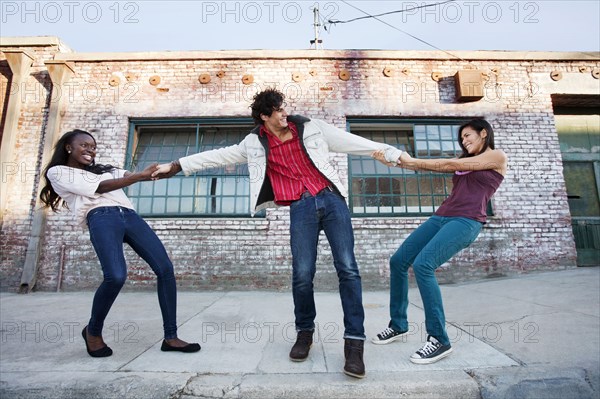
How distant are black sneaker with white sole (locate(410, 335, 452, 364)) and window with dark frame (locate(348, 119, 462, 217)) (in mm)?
4050

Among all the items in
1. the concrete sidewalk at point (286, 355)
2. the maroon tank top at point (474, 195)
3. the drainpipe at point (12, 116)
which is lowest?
the concrete sidewalk at point (286, 355)

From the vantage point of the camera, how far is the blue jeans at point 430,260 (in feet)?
8.21

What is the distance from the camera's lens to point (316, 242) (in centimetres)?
250

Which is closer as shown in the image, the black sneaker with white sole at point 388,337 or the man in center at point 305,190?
the man in center at point 305,190

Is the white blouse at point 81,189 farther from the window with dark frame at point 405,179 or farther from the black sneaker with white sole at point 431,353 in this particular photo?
the window with dark frame at point 405,179

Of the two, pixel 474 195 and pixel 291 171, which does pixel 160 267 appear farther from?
pixel 474 195

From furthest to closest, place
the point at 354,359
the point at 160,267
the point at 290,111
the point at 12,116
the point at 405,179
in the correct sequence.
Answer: the point at 405,179 → the point at 290,111 → the point at 12,116 → the point at 160,267 → the point at 354,359

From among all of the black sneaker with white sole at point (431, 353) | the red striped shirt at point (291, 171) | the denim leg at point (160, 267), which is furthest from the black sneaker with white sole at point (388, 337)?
the denim leg at point (160, 267)

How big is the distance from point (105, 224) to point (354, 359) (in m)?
2.01

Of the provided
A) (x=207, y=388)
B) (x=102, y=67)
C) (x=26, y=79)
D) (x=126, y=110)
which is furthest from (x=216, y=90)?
(x=207, y=388)

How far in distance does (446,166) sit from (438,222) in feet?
1.55

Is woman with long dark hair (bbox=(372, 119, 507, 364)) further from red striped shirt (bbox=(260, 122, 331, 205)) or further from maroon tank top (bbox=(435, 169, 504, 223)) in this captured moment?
red striped shirt (bbox=(260, 122, 331, 205))

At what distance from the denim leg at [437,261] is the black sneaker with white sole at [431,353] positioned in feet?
0.13

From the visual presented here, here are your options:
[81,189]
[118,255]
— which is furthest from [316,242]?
[81,189]
